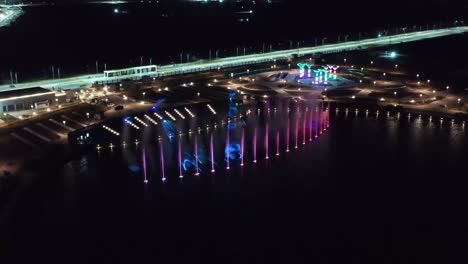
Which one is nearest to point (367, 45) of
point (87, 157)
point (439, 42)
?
point (439, 42)

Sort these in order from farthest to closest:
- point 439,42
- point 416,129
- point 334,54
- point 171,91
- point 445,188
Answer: point 439,42 → point 334,54 → point 171,91 → point 416,129 → point 445,188

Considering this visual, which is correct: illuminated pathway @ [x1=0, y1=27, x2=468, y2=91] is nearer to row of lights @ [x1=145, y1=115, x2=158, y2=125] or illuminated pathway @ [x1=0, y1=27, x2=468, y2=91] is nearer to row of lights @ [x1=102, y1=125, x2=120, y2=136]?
row of lights @ [x1=145, y1=115, x2=158, y2=125]

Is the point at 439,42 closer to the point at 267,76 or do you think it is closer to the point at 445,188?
the point at 267,76

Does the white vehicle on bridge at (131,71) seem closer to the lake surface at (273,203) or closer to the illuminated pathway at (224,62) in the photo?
the illuminated pathway at (224,62)

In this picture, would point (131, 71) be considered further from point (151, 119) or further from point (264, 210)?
point (264, 210)

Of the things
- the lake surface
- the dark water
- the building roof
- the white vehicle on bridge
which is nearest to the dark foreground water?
the lake surface

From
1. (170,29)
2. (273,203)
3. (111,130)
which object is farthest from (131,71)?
(170,29)
